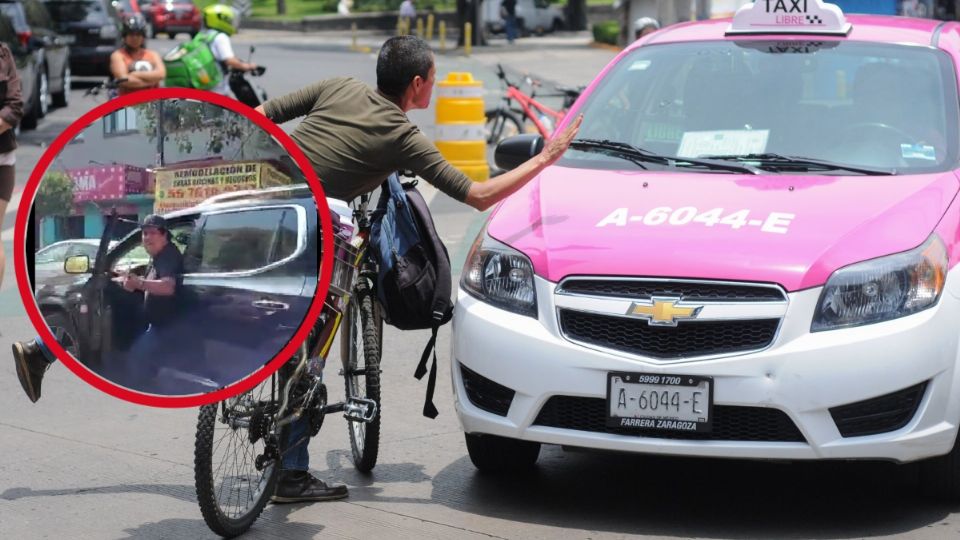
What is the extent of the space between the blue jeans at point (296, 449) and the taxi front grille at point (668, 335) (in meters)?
0.98

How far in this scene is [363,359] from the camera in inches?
233

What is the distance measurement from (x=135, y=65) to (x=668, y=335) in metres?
10.0

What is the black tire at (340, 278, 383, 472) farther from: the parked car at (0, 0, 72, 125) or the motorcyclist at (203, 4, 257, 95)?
the parked car at (0, 0, 72, 125)

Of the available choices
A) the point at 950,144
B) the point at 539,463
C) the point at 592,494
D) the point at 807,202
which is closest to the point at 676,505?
the point at 592,494

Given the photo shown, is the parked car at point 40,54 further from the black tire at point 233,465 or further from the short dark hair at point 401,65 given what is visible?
the black tire at point 233,465

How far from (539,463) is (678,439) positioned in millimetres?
1164

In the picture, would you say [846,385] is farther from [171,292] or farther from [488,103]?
[488,103]

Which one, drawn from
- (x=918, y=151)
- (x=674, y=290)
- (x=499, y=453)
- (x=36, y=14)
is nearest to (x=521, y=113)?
(x=36, y=14)

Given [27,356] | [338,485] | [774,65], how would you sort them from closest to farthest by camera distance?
[27,356] → [338,485] → [774,65]

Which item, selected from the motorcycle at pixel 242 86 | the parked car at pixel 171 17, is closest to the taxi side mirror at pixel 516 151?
the motorcycle at pixel 242 86

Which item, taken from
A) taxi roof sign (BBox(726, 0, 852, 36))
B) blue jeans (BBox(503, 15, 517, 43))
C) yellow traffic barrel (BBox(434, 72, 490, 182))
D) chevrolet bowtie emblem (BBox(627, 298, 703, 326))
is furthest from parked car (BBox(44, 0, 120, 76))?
chevrolet bowtie emblem (BBox(627, 298, 703, 326))

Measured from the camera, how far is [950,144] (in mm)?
5945

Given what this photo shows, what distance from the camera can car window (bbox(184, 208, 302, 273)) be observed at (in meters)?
4.81

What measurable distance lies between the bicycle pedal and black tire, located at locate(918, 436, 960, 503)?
6.24 feet
